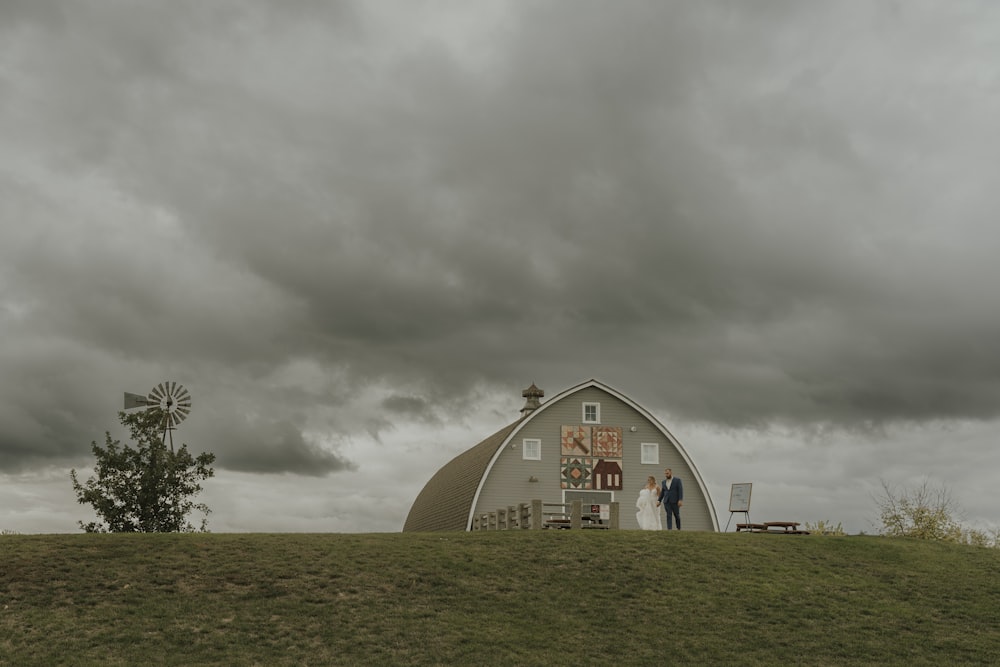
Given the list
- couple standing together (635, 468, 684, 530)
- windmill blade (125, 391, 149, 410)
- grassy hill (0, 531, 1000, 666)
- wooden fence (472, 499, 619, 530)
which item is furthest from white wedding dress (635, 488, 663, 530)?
windmill blade (125, 391, 149, 410)

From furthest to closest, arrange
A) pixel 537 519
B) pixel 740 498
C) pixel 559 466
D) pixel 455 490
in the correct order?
pixel 455 490, pixel 559 466, pixel 740 498, pixel 537 519

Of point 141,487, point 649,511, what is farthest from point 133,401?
point 649,511

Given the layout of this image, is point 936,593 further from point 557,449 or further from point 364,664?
point 557,449

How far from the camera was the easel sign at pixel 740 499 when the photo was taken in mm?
34906

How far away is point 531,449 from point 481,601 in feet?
67.4

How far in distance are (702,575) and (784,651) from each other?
4931mm

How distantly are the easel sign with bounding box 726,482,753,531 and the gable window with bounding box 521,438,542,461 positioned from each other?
386 inches

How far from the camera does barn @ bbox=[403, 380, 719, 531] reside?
4209 centimetres

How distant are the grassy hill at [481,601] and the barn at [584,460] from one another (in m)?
13.3

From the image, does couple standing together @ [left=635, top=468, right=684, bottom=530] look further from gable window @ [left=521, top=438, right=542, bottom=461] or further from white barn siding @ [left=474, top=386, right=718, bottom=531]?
gable window @ [left=521, top=438, right=542, bottom=461]

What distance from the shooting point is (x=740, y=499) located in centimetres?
3541

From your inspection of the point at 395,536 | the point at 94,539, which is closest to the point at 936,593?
the point at 395,536

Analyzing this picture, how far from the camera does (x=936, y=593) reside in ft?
83.4

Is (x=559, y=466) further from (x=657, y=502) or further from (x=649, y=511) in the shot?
(x=657, y=502)
